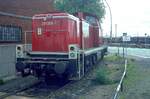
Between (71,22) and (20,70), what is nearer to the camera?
(20,70)

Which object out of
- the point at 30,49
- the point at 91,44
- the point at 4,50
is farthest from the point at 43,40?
the point at 91,44

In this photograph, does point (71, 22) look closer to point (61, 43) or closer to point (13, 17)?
point (61, 43)

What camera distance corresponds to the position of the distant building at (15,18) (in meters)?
20.1

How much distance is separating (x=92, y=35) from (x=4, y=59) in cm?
650

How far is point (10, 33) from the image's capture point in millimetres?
20906

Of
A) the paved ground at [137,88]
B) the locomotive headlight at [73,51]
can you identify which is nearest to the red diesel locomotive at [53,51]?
the locomotive headlight at [73,51]

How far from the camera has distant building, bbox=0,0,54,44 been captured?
2011 centimetres

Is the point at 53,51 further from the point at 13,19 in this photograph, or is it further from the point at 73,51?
the point at 13,19

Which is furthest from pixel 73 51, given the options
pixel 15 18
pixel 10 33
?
pixel 15 18

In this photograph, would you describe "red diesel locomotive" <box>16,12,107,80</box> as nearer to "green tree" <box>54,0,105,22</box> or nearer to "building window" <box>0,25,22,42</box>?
"building window" <box>0,25,22,42</box>

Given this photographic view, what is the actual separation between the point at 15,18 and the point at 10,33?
1.17 meters

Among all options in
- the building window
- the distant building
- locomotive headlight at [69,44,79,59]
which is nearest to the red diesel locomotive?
locomotive headlight at [69,44,79,59]

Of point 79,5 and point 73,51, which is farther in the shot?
point 79,5

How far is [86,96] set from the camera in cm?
1280
